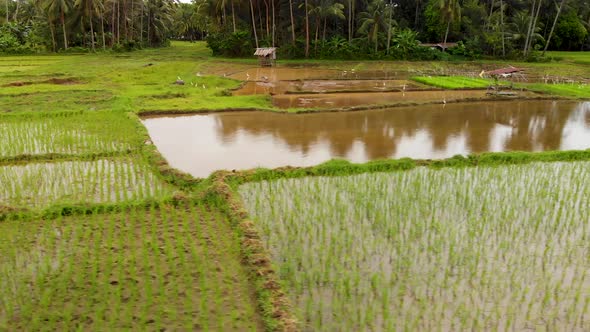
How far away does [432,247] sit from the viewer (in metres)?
5.73

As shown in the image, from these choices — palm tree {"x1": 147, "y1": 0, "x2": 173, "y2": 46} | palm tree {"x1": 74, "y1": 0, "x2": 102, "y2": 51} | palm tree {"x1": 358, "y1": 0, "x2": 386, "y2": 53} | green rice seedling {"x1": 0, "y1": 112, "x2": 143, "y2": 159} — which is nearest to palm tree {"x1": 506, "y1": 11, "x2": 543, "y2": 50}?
palm tree {"x1": 358, "y1": 0, "x2": 386, "y2": 53}

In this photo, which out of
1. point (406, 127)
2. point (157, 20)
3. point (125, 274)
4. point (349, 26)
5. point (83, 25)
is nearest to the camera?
point (125, 274)

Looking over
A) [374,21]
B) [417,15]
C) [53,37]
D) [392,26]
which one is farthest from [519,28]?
[53,37]

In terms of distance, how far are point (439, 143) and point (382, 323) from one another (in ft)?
24.2

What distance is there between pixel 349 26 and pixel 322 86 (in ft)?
36.7

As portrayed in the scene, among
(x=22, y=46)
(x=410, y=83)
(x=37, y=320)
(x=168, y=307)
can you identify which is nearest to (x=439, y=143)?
(x=168, y=307)

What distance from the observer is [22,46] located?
1190 inches

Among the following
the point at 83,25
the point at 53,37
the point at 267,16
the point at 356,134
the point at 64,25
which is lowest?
the point at 356,134

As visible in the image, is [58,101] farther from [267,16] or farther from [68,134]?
[267,16]

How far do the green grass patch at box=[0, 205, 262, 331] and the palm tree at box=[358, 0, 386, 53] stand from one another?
23.8 m

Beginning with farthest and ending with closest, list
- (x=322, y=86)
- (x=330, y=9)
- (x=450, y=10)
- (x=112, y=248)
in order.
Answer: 1. (x=330, y=9)
2. (x=450, y=10)
3. (x=322, y=86)
4. (x=112, y=248)

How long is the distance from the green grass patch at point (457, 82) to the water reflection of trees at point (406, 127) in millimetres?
3807

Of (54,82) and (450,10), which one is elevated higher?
(450,10)

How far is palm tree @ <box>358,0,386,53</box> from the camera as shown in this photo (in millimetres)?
27984
